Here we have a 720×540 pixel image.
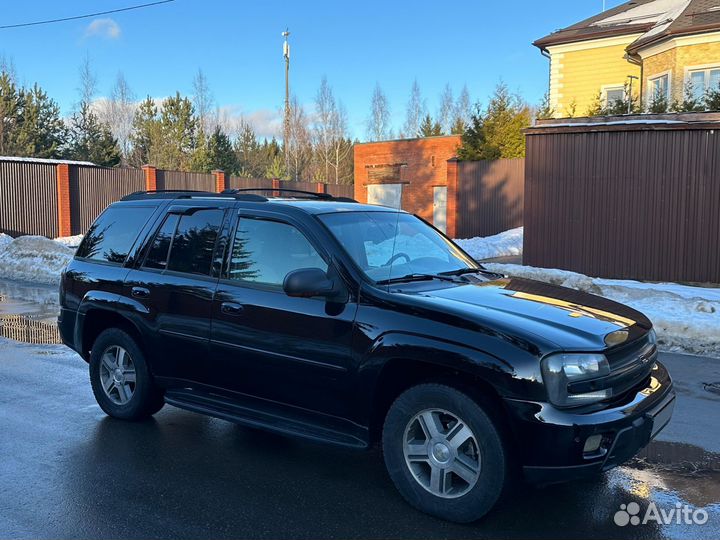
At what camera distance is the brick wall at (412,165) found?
105ft

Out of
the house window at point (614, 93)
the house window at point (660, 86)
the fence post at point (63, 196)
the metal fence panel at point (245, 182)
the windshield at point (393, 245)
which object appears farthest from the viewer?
the metal fence panel at point (245, 182)

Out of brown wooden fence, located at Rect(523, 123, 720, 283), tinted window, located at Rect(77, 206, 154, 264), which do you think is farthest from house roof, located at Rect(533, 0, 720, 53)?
tinted window, located at Rect(77, 206, 154, 264)

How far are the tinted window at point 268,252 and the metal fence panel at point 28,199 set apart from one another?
2248cm

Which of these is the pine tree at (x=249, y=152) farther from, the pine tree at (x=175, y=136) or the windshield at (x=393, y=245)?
the windshield at (x=393, y=245)

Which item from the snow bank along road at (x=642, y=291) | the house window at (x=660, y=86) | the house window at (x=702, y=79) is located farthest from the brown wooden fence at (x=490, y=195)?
the house window at (x=702, y=79)

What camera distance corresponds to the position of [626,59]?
83.9ft

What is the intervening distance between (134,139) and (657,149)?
1871 inches

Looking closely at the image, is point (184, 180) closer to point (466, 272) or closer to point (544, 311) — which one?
point (466, 272)

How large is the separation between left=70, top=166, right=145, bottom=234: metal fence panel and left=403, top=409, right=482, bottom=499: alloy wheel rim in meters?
24.3

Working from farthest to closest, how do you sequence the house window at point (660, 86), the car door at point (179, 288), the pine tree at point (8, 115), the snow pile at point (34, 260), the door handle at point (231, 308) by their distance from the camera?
the pine tree at point (8, 115), the house window at point (660, 86), the snow pile at point (34, 260), the car door at point (179, 288), the door handle at point (231, 308)

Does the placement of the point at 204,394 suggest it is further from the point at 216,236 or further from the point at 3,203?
the point at 3,203

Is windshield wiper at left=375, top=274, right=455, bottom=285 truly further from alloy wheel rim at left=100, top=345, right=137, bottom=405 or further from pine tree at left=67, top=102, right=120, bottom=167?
pine tree at left=67, top=102, right=120, bottom=167

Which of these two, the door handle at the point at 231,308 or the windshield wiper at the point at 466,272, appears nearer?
the door handle at the point at 231,308

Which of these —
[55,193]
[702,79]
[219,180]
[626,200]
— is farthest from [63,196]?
[702,79]
